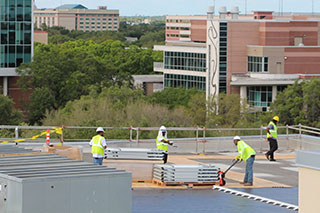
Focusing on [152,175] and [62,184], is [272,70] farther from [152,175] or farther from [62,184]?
[62,184]

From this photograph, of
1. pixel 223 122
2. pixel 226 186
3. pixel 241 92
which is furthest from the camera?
pixel 241 92

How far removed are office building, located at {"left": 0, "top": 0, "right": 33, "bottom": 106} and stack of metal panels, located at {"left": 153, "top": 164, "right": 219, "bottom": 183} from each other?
227 feet

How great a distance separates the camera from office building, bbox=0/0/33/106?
291 ft

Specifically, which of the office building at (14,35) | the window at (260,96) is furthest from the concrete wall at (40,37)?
the office building at (14,35)

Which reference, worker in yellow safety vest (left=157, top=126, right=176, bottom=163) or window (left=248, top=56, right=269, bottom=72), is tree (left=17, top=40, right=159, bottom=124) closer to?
window (left=248, top=56, right=269, bottom=72)

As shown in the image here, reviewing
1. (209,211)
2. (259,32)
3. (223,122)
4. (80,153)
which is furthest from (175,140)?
(259,32)

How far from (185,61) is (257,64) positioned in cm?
1284

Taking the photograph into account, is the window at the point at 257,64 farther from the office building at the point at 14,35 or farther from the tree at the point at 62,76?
the office building at the point at 14,35

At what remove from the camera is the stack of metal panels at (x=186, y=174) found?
22.2m

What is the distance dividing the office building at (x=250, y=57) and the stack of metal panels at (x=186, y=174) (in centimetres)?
8147

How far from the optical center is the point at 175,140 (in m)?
31.1

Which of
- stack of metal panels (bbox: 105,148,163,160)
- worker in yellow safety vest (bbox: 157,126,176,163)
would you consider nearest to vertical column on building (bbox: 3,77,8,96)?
worker in yellow safety vest (bbox: 157,126,176,163)

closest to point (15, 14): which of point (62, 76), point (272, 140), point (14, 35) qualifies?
point (14, 35)

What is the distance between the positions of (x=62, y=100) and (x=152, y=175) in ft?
229
